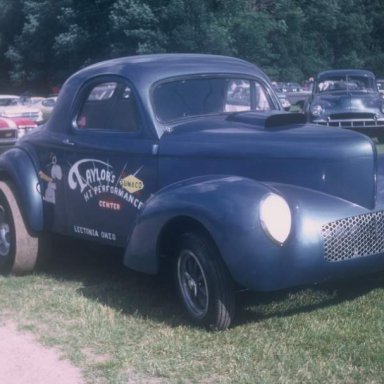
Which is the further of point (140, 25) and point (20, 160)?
point (140, 25)

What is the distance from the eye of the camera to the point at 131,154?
20.4ft

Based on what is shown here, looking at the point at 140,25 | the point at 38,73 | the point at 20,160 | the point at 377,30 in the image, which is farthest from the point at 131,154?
the point at 377,30

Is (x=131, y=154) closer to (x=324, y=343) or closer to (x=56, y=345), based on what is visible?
(x=56, y=345)

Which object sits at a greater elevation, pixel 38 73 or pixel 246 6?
pixel 246 6

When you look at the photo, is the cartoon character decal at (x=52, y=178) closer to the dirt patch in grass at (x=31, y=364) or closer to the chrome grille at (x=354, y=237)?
the dirt patch in grass at (x=31, y=364)

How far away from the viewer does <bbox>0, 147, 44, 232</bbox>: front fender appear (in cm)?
709

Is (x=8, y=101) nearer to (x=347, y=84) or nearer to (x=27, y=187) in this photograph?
(x=347, y=84)

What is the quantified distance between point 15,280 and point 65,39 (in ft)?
114

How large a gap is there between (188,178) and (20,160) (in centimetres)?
199

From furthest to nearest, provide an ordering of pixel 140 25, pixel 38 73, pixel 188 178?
pixel 38 73 < pixel 140 25 < pixel 188 178

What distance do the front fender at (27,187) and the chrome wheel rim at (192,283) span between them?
1825 millimetres

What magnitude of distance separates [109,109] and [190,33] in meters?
28.2

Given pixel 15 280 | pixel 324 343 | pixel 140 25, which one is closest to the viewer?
pixel 324 343

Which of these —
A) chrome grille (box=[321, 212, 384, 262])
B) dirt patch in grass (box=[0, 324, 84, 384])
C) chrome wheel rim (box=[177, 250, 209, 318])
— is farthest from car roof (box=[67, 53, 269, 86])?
dirt patch in grass (box=[0, 324, 84, 384])
